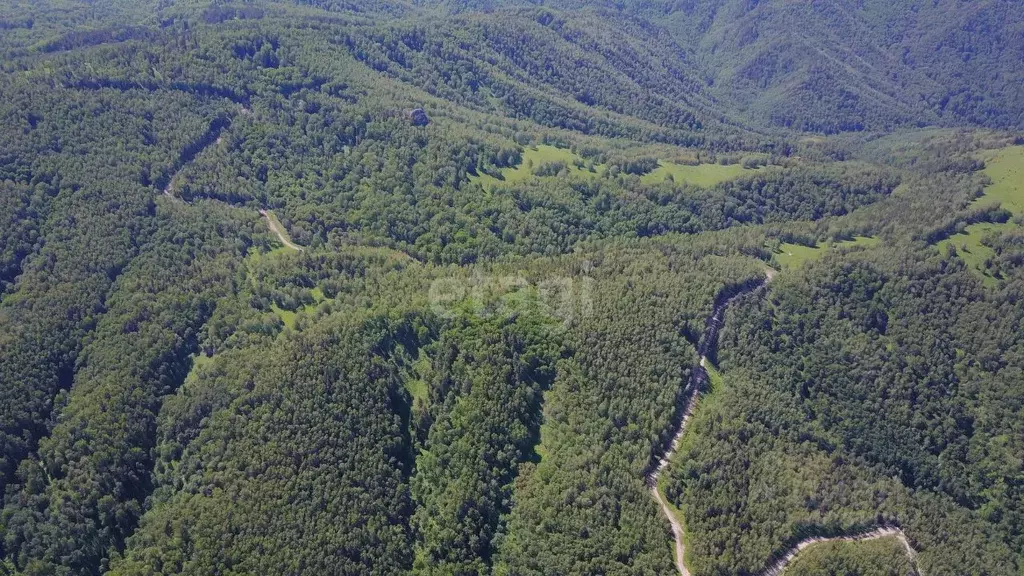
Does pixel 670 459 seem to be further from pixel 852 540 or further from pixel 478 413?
pixel 478 413

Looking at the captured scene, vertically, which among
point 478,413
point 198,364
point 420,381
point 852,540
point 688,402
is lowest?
point 198,364

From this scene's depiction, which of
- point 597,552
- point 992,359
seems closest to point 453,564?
point 597,552

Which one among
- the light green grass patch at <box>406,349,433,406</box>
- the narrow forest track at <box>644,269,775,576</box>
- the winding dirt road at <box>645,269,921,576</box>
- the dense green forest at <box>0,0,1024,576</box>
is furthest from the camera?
the light green grass patch at <box>406,349,433,406</box>

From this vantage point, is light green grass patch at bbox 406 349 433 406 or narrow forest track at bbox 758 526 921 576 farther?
light green grass patch at bbox 406 349 433 406

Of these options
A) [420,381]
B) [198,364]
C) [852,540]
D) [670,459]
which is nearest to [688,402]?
[670,459]

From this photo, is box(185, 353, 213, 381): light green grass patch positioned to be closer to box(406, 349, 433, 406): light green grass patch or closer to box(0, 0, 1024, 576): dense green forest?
box(0, 0, 1024, 576): dense green forest

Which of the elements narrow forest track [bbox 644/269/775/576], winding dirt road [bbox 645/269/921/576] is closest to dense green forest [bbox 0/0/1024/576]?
narrow forest track [bbox 644/269/775/576]

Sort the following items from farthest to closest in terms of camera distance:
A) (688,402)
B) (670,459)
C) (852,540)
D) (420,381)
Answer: (420,381) → (688,402) → (670,459) → (852,540)

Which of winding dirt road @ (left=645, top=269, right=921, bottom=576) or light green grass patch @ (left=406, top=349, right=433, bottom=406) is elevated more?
winding dirt road @ (left=645, top=269, right=921, bottom=576)
